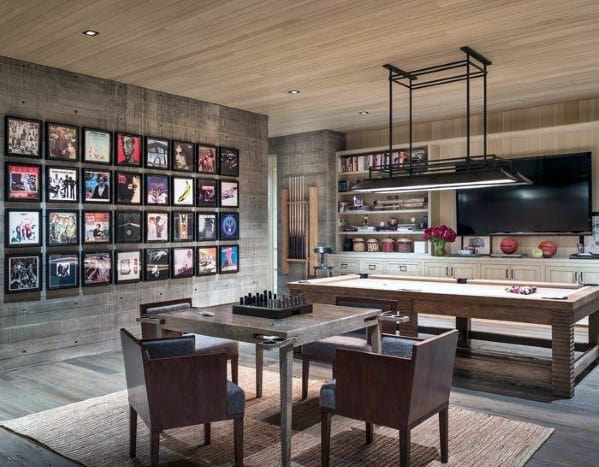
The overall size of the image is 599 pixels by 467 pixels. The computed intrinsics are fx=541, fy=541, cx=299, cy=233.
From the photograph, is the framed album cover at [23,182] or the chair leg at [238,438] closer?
the chair leg at [238,438]

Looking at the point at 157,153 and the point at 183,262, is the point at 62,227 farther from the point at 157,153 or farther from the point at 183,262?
the point at 183,262

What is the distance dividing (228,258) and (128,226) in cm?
153

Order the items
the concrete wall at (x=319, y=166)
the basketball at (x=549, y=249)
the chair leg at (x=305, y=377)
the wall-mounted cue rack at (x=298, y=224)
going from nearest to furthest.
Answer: the chair leg at (x=305, y=377) < the basketball at (x=549, y=249) < the concrete wall at (x=319, y=166) < the wall-mounted cue rack at (x=298, y=224)

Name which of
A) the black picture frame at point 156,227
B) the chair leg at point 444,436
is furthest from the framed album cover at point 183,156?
the chair leg at point 444,436

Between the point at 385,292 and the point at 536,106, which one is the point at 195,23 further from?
the point at 536,106

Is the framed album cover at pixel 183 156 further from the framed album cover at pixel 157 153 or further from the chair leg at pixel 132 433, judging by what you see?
the chair leg at pixel 132 433

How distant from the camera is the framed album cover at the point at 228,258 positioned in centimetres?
700

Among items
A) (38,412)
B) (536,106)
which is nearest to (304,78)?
(536,106)

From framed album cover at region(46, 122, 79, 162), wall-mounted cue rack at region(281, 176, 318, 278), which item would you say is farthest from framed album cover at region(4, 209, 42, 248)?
wall-mounted cue rack at region(281, 176, 318, 278)

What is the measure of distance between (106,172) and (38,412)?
274cm

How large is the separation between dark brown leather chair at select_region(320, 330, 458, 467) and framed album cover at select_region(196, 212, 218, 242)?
4.16 metres

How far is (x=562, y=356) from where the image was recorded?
13.4 ft

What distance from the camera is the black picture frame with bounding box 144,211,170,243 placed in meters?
6.17

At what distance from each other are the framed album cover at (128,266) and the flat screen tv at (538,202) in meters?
4.56
